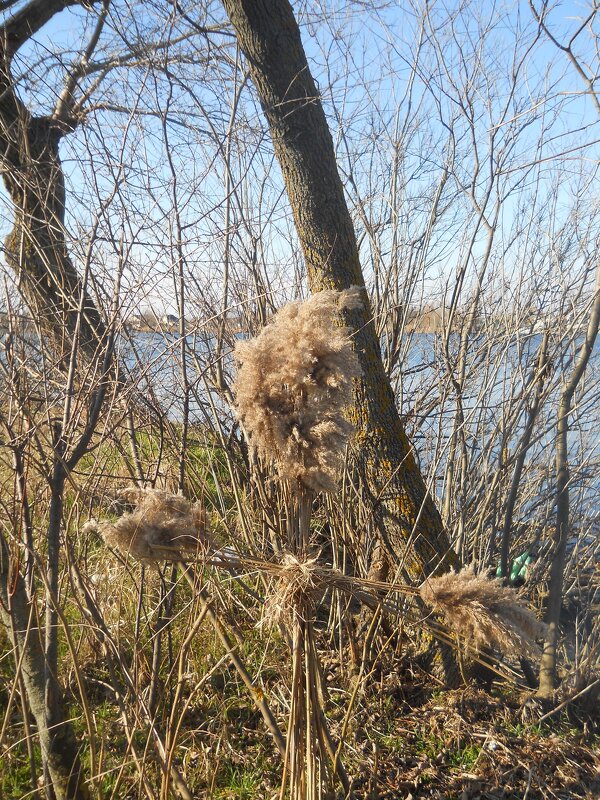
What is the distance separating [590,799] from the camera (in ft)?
7.91

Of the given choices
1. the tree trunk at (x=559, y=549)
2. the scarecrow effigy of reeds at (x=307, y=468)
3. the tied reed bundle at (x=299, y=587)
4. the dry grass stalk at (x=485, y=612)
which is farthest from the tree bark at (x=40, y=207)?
the tree trunk at (x=559, y=549)

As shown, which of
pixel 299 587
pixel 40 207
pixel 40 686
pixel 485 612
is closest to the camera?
pixel 485 612

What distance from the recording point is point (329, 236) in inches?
123

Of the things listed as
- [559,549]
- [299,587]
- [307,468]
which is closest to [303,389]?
[307,468]

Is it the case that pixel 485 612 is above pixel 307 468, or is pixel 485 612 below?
below

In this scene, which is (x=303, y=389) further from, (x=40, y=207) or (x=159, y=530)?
(x=40, y=207)

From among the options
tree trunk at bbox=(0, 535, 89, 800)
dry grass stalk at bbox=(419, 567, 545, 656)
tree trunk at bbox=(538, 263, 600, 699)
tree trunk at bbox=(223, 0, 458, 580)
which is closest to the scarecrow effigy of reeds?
dry grass stalk at bbox=(419, 567, 545, 656)

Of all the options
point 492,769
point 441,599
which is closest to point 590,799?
point 492,769

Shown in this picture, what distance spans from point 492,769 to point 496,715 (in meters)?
0.39

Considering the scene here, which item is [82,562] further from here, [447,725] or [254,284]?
[447,725]

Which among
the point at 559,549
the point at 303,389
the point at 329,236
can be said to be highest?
the point at 329,236

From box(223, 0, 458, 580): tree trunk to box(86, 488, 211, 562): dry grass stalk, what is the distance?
65.6 inches

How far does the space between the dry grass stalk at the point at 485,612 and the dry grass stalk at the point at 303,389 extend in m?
0.34

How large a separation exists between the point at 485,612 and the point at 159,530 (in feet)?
2.47
